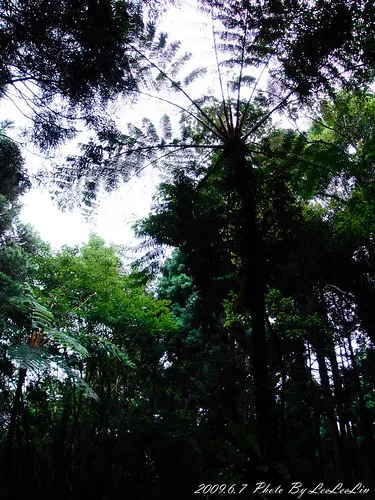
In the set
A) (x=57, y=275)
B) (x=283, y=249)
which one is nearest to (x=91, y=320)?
(x=57, y=275)

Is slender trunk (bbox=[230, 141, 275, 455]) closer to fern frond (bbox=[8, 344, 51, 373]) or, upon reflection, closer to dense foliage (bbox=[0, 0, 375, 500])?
dense foliage (bbox=[0, 0, 375, 500])

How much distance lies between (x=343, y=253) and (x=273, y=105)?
135 inches

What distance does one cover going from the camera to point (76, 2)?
9.11 feet

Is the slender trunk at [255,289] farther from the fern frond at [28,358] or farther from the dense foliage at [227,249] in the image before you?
the fern frond at [28,358]

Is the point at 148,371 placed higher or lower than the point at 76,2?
lower

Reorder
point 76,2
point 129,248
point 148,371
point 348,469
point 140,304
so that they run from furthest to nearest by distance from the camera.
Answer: point 148,371 < point 140,304 < point 348,469 < point 129,248 < point 76,2

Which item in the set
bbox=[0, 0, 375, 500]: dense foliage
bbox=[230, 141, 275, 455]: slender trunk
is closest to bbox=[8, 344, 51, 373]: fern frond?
bbox=[0, 0, 375, 500]: dense foliage

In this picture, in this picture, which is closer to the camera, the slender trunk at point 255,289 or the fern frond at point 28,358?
the slender trunk at point 255,289

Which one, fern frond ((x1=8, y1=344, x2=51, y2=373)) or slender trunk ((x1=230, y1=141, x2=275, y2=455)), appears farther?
fern frond ((x1=8, y1=344, x2=51, y2=373))

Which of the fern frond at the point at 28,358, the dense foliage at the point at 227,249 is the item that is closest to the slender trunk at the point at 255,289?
the dense foliage at the point at 227,249

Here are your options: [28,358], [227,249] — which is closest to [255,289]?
[227,249]

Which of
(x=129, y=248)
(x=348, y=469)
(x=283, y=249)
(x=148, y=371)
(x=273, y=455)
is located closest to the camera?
(x=273, y=455)

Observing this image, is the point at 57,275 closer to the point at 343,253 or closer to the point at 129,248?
the point at 129,248

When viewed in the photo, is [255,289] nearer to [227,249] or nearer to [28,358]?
[227,249]
